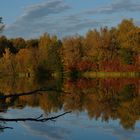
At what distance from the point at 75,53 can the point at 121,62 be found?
23.3ft

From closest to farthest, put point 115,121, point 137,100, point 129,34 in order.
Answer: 1. point 115,121
2. point 137,100
3. point 129,34

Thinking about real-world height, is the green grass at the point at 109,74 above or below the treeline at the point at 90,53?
below

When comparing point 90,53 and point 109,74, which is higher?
point 90,53

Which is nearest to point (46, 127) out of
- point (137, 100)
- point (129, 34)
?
point (137, 100)

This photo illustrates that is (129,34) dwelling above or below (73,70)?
above

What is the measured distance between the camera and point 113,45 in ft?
207

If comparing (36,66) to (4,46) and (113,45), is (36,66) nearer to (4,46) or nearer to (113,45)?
(113,45)

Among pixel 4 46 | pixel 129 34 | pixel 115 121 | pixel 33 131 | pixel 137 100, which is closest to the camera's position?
pixel 33 131

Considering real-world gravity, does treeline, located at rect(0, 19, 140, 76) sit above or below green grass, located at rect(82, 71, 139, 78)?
above

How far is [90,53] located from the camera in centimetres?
6481

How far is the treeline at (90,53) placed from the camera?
2438 inches

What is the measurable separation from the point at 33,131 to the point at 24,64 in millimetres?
54042

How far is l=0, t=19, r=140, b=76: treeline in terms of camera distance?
61938 mm

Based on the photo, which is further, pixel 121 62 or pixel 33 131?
pixel 121 62
